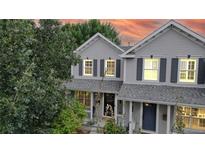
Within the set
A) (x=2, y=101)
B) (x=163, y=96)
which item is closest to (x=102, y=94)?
(x=163, y=96)

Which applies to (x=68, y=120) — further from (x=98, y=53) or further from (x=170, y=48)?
(x=170, y=48)

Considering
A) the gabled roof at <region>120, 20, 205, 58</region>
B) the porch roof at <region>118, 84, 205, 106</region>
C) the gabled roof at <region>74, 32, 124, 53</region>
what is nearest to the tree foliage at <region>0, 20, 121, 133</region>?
the gabled roof at <region>74, 32, 124, 53</region>

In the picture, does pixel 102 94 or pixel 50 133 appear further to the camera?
pixel 102 94

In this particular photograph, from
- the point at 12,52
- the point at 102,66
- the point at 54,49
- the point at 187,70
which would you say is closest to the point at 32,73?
the point at 12,52

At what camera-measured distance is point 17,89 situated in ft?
17.6

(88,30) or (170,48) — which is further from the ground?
(88,30)

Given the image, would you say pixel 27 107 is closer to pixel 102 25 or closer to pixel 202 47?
pixel 102 25

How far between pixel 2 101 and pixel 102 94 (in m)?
2.43

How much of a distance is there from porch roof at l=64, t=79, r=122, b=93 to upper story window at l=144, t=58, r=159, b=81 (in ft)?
3.00

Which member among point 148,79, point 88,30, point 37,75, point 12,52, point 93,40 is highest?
point 88,30

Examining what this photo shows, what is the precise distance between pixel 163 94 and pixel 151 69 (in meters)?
0.89

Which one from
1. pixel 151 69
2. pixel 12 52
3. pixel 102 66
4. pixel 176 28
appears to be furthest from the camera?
pixel 151 69

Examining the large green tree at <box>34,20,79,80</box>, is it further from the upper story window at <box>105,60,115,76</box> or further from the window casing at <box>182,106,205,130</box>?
the window casing at <box>182,106,205,130</box>

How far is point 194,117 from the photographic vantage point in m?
6.51
